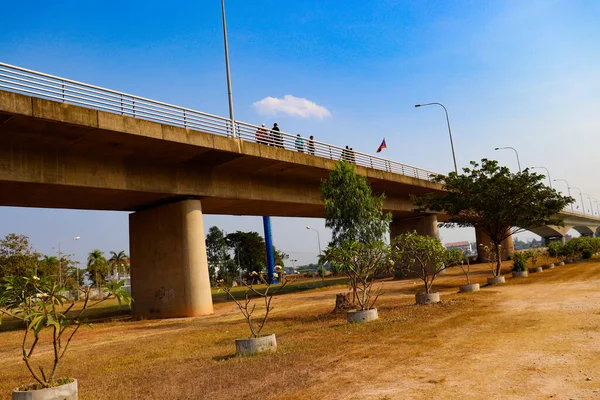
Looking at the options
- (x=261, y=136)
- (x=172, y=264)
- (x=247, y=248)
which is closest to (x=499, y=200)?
(x=261, y=136)

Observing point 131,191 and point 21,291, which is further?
point 131,191

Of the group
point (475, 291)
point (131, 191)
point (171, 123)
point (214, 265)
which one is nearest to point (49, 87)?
point (171, 123)

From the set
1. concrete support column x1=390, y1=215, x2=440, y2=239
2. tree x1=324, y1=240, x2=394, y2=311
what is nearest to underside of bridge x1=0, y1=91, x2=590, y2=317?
tree x1=324, y1=240, x2=394, y2=311

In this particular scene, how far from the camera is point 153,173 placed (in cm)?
2261

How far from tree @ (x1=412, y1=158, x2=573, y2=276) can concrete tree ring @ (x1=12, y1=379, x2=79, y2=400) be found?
90.1 ft

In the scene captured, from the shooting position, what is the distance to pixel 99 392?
28.2 feet

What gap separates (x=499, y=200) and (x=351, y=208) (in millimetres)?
13017

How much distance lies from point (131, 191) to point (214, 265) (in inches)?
3045

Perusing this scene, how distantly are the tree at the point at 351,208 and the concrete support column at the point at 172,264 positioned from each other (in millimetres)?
7101

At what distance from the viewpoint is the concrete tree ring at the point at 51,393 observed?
6.87 meters

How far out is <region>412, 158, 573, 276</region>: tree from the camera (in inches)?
1174

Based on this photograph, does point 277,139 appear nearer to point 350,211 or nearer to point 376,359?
point 350,211

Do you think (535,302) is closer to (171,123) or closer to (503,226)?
(503,226)

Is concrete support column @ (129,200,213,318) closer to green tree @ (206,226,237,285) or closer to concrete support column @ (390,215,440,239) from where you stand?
concrete support column @ (390,215,440,239)
